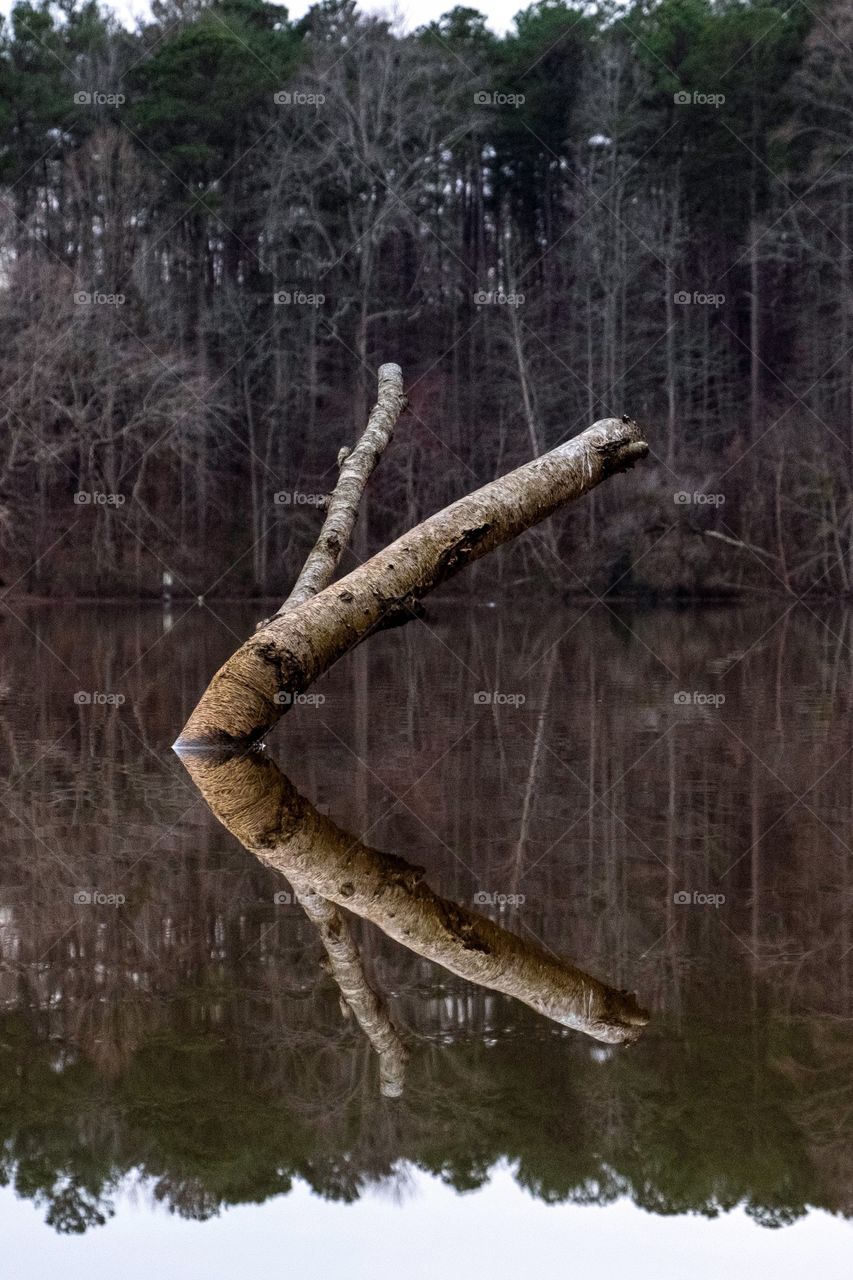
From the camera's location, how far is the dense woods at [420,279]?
31938mm

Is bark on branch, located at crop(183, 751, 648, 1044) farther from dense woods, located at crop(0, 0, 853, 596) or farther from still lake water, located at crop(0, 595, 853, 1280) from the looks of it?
dense woods, located at crop(0, 0, 853, 596)

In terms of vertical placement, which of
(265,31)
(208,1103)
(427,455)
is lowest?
(208,1103)

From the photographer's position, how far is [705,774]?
271 inches

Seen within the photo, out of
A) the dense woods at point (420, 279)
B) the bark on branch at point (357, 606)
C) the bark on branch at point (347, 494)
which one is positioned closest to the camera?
the bark on branch at point (357, 606)

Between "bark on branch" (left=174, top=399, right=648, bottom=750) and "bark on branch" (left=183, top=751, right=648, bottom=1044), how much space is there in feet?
3.13

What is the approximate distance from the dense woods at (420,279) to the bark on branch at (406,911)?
25661mm

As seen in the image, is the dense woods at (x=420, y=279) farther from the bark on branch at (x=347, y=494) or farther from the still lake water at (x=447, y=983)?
the still lake water at (x=447, y=983)

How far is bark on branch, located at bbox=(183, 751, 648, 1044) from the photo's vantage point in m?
3.34

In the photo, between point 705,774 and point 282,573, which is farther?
point 282,573

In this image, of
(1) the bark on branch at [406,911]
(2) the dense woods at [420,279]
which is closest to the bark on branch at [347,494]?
→ (1) the bark on branch at [406,911]

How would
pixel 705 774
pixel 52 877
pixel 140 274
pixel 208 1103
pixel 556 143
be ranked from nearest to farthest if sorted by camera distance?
pixel 208 1103 → pixel 52 877 → pixel 705 774 → pixel 140 274 → pixel 556 143

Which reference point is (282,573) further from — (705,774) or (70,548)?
(705,774)

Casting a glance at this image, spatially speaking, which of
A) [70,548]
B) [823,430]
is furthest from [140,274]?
[823,430]

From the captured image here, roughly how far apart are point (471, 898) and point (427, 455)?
99.9 ft
